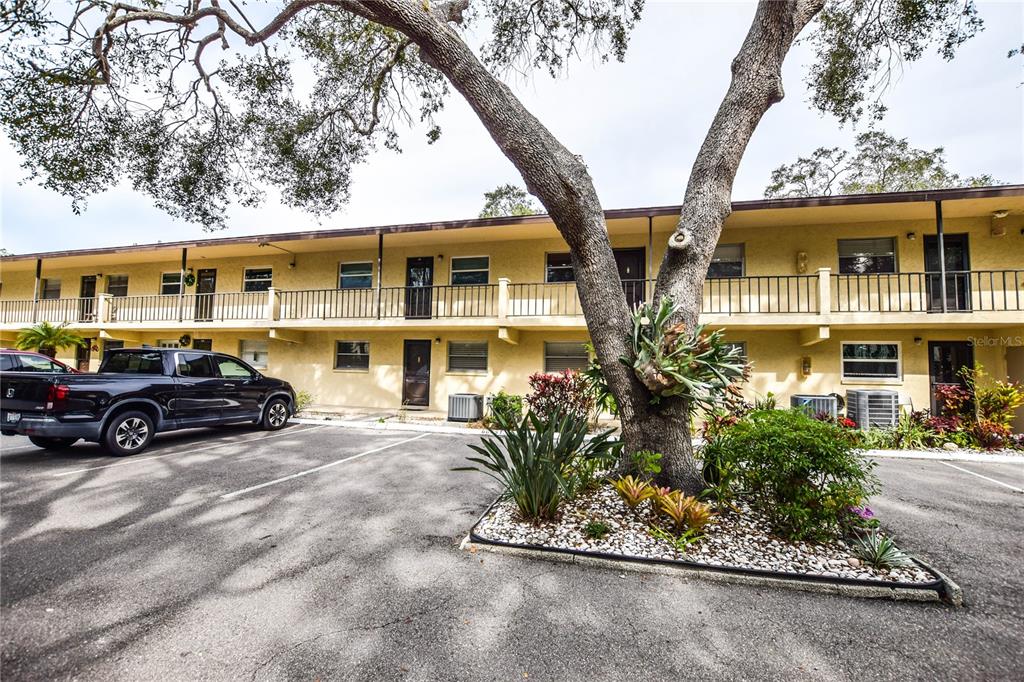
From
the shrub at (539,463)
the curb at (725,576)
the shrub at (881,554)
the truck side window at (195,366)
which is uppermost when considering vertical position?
the truck side window at (195,366)

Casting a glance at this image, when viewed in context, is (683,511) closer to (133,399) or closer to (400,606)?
(400,606)

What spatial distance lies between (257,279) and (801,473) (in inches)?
651

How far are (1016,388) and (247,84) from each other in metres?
17.5

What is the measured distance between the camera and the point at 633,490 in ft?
13.2

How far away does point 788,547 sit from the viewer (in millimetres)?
3434

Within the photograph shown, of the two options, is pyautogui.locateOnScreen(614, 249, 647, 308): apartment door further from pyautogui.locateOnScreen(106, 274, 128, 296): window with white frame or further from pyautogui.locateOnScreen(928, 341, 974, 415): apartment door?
pyautogui.locateOnScreen(106, 274, 128, 296): window with white frame

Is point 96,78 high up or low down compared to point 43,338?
up

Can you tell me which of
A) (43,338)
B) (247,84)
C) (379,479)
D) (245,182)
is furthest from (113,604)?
(43,338)

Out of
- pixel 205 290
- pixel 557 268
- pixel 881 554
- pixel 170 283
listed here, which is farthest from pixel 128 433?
pixel 170 283

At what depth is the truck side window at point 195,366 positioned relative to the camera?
7488 mm

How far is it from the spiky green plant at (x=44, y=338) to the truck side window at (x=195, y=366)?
1068cm

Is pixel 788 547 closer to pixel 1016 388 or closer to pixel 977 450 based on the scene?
pixel 977 450

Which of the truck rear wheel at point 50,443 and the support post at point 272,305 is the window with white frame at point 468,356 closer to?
the support post at point 272,305

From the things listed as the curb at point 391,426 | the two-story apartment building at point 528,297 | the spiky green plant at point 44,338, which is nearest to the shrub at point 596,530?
the curb at point 391,426
